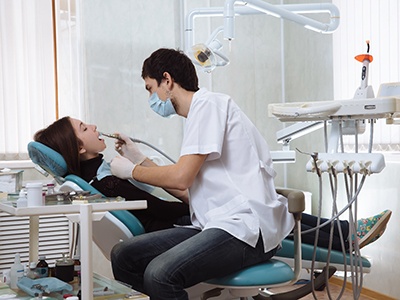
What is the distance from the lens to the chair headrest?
2.37 metres

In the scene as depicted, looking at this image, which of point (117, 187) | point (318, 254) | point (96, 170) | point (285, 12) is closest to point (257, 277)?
point (318, 254)

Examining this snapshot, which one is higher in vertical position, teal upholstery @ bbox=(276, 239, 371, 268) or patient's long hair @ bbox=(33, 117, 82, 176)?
patient's long hair @ bbox=(33, 117, 82, 176)

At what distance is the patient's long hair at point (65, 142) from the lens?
244cm

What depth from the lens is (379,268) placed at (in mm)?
3383

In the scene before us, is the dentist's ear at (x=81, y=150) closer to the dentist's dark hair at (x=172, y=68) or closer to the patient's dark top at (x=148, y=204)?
the patient's dark top at (x=148, y=204)

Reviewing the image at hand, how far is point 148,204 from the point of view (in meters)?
2.47

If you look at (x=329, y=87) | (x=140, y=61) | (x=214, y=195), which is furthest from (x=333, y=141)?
(x=140, y=61)

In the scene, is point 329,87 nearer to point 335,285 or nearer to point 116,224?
point 335,285

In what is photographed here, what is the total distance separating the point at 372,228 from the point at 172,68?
1001 millimetres

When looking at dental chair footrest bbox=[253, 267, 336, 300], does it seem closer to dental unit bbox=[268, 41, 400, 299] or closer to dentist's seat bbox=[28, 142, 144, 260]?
dental unit bbox=[268, 41, 400, 299]

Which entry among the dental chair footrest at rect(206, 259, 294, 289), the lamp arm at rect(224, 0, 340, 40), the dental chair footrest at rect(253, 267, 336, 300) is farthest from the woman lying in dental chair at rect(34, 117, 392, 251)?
the lamp arm at rect(224, 0, 340, 40)

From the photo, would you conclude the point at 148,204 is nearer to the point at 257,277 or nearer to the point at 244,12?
the point at 257,277

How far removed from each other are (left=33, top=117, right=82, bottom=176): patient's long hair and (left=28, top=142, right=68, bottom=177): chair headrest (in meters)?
0.03

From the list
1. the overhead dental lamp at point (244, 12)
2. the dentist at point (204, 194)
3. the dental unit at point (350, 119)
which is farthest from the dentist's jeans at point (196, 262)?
the overhead dental lamp at point (244, 12)
